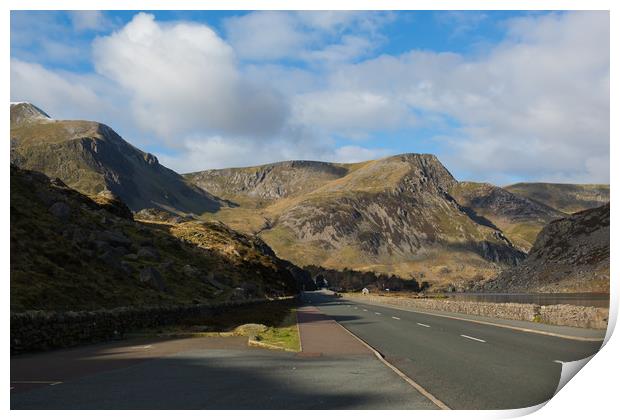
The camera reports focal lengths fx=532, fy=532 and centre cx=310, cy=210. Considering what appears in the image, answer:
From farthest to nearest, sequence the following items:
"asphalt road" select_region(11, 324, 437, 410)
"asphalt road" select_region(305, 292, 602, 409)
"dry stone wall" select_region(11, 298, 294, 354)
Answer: "dry stone wall" select_region(11, 298, 294, 354) → "asphalt road" select_region(305, 292, 602, 409) → "asphalt road" select_region(11, 324, 437, 410)

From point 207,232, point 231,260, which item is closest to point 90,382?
point 231,260

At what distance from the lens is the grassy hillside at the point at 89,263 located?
1114 inches

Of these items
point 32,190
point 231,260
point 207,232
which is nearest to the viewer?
point 32,190

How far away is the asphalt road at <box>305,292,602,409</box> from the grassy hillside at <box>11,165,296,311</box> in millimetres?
16387

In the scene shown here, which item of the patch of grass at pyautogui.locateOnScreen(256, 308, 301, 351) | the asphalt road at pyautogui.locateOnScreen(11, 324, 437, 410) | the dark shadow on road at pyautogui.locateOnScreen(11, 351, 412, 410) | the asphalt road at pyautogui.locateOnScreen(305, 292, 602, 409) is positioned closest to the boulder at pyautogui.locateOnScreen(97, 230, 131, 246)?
the patch of grass at pyautogui.locateOnScreen(256, 308, 301, 351)

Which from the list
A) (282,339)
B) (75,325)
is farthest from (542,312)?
(75,325)

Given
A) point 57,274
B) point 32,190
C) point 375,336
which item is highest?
point 32,190

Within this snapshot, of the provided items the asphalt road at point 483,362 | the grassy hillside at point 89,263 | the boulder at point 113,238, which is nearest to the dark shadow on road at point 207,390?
the asphalt road at point 483,362

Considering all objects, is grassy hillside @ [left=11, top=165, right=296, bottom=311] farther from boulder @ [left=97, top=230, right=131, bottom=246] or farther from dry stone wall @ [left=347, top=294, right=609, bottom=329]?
dry stone wall @ [left=347, top=294, right=609, bottom=329]

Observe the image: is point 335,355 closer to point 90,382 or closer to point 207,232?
point 90,382

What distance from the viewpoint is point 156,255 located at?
201 ft

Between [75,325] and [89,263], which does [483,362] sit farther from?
[89,263]

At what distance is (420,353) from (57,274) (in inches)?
837

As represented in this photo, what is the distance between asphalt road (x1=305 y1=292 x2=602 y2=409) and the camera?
12102 mm
